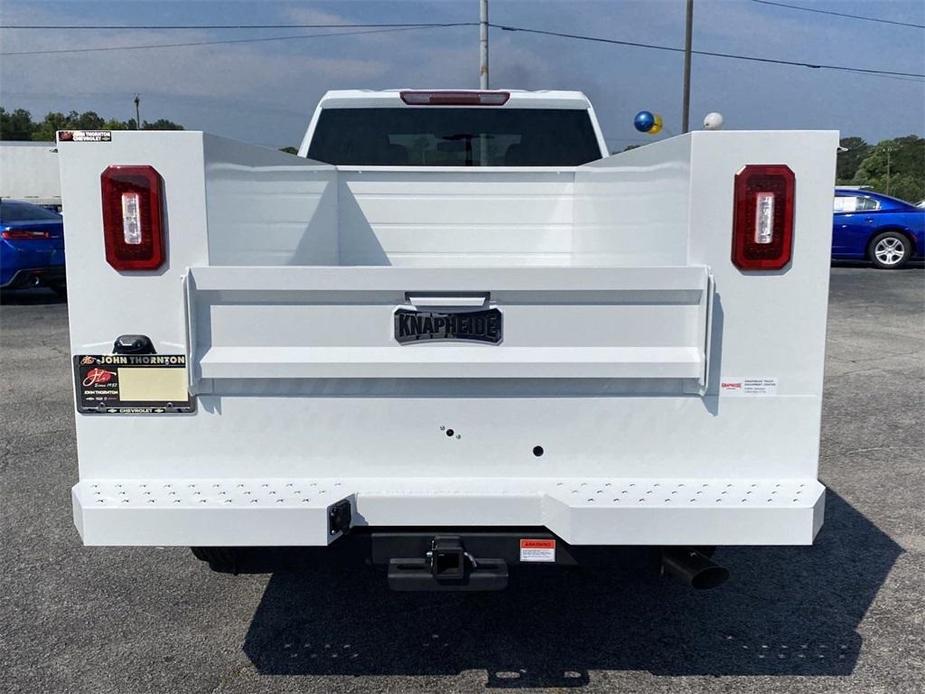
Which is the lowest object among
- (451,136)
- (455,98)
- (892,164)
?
(451,136)

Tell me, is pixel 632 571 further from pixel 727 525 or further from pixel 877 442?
pixel 877 442

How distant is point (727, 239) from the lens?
9.20 ft

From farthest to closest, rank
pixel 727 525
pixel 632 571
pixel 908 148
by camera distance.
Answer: pixel 908 148, pixel 632 571, pixel 727 525

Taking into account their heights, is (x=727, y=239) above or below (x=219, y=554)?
above

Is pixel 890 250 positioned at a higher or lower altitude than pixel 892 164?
lower

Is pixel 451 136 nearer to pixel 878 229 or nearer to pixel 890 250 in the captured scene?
pixel 878 229

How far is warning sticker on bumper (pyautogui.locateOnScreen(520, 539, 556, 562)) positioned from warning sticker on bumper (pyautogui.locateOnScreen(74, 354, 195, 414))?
3.75ft

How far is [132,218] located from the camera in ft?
9.02

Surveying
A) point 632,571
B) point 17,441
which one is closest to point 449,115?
point 632,571

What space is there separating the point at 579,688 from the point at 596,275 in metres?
1.50

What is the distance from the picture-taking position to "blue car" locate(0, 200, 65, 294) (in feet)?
44.4

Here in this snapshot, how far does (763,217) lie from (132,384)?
6.74 ft

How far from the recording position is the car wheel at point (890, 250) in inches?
709

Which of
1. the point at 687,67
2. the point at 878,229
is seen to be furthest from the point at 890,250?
the point at 687,67
